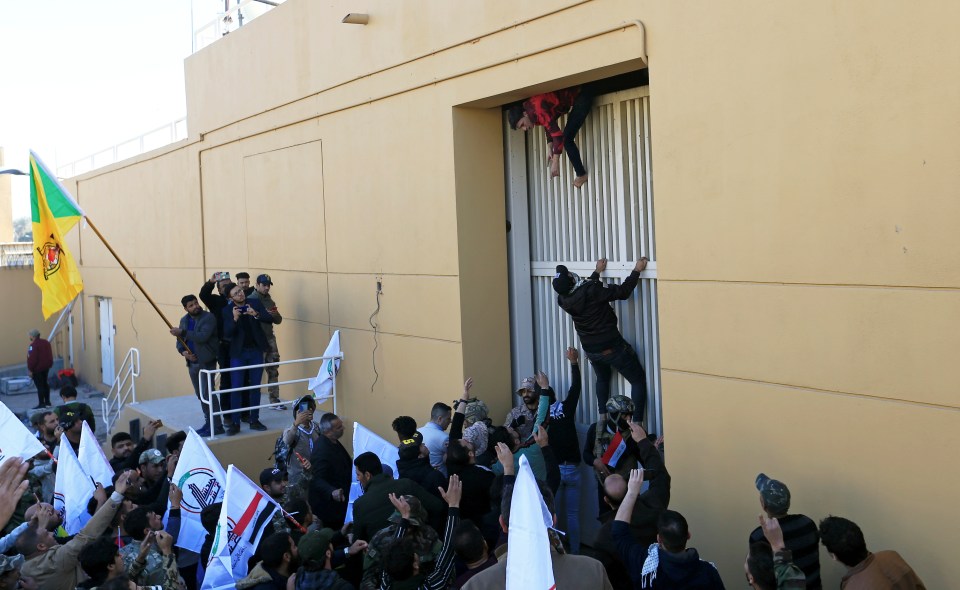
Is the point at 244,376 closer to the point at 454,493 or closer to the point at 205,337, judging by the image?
the point at 205,337

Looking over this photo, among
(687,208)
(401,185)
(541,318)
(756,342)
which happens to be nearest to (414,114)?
(401,185)

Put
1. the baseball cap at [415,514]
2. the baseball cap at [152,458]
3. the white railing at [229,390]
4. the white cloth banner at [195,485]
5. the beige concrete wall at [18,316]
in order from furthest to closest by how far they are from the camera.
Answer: the beige concrete wall at [18,316]
the white railing at [229,390]
the baseball cap at [152,458]
the white cloth banner at [195,485]
the baseball cap at [415,514]

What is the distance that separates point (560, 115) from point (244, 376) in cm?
526

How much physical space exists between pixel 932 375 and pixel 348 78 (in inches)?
306

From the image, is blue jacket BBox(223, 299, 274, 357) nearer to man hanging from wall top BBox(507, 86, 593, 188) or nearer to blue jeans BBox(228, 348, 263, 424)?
blue jeans BBox(228, 348, 263, 424)

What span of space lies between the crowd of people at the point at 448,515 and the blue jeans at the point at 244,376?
1702mm

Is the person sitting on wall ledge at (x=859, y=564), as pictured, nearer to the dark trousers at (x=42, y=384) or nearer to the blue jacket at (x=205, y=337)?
the blue jacket at (x=205, y=337)

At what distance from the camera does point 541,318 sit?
10016 millimetres

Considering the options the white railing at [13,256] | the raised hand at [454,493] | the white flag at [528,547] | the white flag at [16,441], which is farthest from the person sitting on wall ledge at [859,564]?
the white railing at [13,256]

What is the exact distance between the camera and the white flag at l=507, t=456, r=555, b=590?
4.16 m

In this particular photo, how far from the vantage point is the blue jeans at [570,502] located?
8.20 metres

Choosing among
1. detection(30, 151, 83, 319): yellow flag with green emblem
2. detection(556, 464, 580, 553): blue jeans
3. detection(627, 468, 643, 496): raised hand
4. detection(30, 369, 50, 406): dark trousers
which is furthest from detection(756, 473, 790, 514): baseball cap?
detection(30, 369, 50, 406): dark trousers

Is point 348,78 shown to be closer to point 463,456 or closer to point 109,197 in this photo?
point 463,456

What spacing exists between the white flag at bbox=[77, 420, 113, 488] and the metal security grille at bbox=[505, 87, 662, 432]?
4.28m
